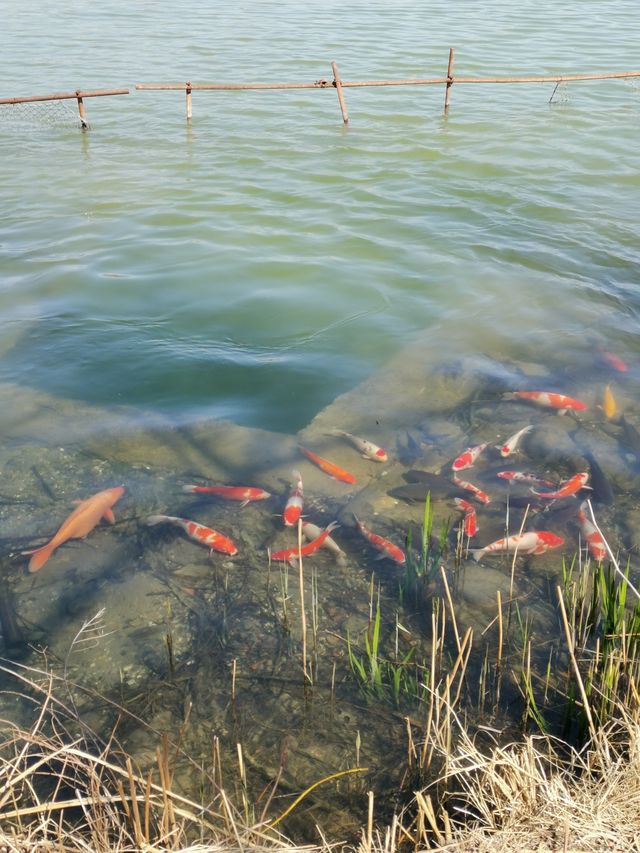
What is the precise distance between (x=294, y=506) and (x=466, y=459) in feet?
5.61

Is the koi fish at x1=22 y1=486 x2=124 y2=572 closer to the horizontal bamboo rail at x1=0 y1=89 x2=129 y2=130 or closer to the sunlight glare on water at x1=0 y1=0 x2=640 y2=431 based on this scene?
the sunlight glare on water at x1=0 y1=0 x2=640 y2=431

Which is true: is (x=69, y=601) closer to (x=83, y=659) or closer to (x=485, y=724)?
(x=83, y=659)

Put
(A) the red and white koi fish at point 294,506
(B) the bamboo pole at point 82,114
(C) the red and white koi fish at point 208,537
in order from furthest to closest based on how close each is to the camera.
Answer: (B) the bamboo pole at point 82,114, (A) the red and white koi fish at point 294,506, (C) the red and white koi fish at point 208,537

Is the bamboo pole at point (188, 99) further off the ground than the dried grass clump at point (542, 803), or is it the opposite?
the bamboo pole at point (188, 99)

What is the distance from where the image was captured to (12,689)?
4734mm

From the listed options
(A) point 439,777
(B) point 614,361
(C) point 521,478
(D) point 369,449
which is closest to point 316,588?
(A) point 439,777

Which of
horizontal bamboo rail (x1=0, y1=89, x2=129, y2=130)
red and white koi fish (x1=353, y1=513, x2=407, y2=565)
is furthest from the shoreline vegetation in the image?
horizontal bamboo rail (x1=0, y1=89, x2=129, y2=130)

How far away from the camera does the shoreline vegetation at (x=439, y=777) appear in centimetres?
329

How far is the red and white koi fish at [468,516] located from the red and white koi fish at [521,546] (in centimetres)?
22

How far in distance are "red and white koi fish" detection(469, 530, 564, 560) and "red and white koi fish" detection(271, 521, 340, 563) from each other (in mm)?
1119

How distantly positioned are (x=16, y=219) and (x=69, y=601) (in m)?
9.72

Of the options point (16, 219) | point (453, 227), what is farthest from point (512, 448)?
point (16, 219)

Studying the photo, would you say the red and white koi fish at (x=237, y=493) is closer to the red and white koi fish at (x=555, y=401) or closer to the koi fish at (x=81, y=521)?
the koi fish at (x=81, y=521)

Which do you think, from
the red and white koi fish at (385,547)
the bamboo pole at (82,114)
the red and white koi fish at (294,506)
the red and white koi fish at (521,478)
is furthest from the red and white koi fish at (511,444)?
the bamboo pole at (82,114)
